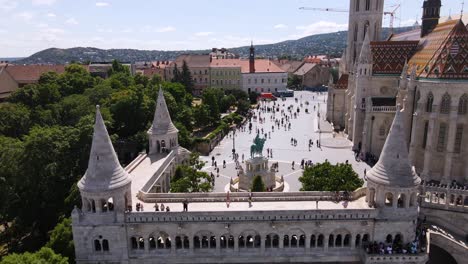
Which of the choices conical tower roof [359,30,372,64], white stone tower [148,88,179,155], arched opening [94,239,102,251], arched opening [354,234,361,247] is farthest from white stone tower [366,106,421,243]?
conical tower roof [359,30,372,64]

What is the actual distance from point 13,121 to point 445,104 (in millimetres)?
51358

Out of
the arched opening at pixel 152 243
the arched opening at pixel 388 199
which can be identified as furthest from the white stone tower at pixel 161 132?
the arched opening at pixel 388 199

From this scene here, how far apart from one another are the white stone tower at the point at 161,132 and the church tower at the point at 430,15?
3701cm

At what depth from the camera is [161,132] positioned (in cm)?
3584

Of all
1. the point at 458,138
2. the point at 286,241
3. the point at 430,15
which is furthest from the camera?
the point at 430,15

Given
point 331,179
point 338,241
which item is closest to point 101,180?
point 338,241

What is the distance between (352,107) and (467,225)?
95.9 ft

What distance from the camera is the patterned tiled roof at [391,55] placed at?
50250 millimetres

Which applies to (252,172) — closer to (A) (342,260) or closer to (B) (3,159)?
(A) (342,260)

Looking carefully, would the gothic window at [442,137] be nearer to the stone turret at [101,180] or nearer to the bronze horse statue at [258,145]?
the bronze horse statue at [258,145]

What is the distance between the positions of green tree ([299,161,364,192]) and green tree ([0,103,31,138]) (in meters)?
39.5

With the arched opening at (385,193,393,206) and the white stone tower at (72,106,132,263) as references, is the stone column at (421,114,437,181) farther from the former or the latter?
the white stone tower at (72,106,132,263)

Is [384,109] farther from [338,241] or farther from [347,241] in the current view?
[338,241]

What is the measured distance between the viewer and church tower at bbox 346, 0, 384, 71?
61.1 metres
